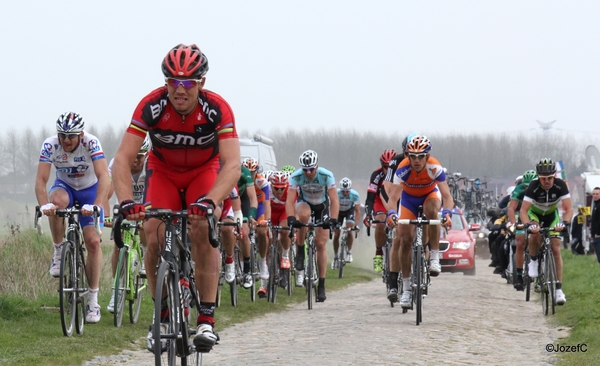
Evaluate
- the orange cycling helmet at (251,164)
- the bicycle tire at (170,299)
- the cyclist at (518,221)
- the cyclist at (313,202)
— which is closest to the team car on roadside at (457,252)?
the cyclist at (518,221)

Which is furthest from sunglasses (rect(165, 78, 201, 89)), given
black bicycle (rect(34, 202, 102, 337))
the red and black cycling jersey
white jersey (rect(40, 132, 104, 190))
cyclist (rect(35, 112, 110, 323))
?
white jersey (rect(40, 132, 104, 190))

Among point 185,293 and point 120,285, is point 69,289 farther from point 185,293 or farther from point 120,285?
point 185,293

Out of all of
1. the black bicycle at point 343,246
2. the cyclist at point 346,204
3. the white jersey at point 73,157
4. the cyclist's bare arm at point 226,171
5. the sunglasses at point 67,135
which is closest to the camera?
the cyclist's bare arm at point 226,171

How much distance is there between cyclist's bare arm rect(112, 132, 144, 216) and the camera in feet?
22.6

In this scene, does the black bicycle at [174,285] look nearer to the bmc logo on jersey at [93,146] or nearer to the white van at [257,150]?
the bmc logo on jersey at [93,146]

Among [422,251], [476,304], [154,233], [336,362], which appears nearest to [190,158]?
[154,233]

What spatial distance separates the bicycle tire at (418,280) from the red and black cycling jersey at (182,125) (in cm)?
554

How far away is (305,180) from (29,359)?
8.02m

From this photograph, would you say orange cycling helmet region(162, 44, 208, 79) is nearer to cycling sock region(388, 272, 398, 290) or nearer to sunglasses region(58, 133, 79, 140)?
sunglasses region(58, 133, 79, 140)

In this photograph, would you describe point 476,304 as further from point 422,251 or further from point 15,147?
point 15,147

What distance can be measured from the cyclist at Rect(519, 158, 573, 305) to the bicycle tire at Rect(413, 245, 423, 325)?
277 centimetres

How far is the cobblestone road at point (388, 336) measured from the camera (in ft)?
29.8

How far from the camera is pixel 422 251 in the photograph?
12625mm

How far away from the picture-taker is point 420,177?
13.1 meters
